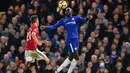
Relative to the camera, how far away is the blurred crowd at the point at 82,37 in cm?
2325

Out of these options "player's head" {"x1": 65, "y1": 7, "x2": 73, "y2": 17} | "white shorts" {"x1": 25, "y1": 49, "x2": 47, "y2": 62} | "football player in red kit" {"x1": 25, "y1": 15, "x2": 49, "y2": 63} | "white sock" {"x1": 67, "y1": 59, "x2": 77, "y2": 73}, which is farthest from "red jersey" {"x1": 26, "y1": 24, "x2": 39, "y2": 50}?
"white sock" {"x1": 67, "y1": 59, "x2": 77, "y2": 73}

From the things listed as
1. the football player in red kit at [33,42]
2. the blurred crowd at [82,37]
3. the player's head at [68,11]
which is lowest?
the blurred crowd at [82,37]

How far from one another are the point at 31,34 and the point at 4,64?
12.7 ft

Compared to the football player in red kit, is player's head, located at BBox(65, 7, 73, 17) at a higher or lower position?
higher

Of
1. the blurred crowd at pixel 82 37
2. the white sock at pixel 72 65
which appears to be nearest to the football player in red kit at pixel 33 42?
the blurred crowd at pixel 82 37

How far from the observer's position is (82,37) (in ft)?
79.5

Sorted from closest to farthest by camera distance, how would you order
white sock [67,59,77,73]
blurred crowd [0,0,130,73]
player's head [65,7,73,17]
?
player's head [65,7,73,17]
white sock [67,59,77,73]
blurred crowd [0,0,130,73]

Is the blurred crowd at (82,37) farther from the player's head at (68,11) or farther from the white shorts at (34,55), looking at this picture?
the player's head at (68,11)

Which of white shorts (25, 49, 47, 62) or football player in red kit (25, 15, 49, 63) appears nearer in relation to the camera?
football player in red kit (25, 15, 49, 63)

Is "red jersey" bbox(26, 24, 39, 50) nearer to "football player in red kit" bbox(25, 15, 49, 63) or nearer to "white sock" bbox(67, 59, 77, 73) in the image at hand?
"football player in red kit" bbox(25, 15, 49, 63)

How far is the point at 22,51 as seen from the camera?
24.6 metres

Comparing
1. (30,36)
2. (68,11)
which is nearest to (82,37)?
(68,11)

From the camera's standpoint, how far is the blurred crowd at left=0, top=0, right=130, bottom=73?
23250 mm

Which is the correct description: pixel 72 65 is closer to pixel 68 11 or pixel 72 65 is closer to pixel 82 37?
pixel 68 11
